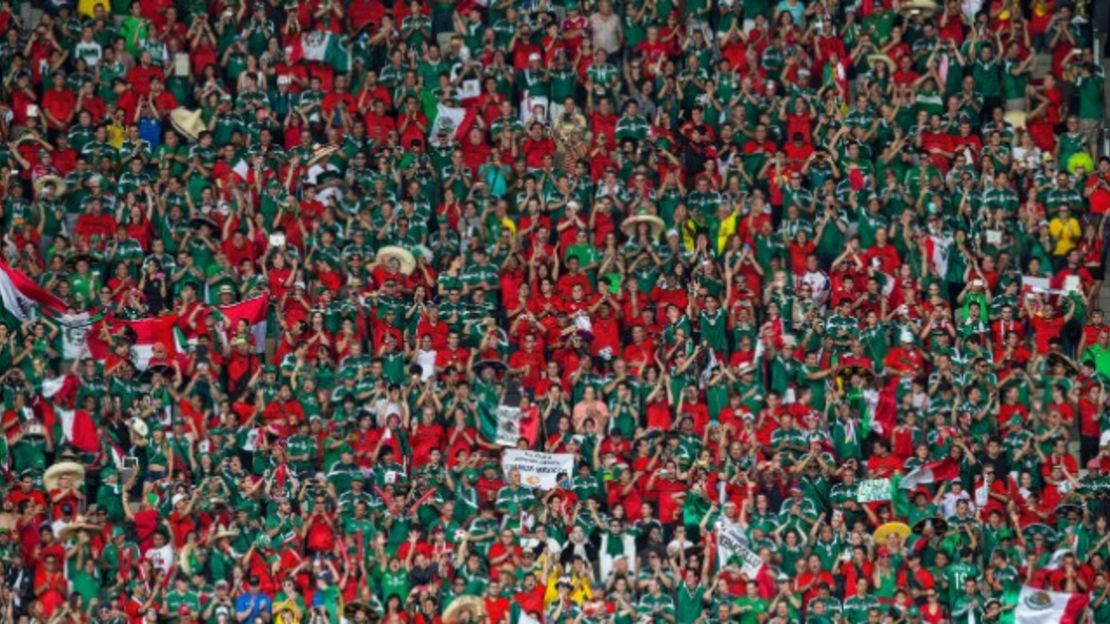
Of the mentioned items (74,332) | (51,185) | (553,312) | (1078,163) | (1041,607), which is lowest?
(1041,607)

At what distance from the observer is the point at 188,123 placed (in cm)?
4666

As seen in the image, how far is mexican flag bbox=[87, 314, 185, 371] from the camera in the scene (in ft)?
143

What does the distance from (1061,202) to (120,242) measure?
40.8 ft

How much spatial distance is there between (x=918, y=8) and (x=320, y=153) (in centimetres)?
883

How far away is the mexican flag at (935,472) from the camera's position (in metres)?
42.4

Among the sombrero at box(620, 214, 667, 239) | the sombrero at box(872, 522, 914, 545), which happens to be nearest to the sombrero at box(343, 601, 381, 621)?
the sombrero at box(872, 522, 914, 545)

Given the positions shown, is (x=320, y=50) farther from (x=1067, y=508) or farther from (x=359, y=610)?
(x=1067, y=508)

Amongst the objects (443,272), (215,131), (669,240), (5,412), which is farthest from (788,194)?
(5,412)

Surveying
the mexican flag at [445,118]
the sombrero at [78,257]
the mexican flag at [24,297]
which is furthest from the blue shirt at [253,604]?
the mexican flag at [445,118]

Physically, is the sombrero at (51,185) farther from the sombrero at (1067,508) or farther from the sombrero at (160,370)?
the sombrero at (1067,508)

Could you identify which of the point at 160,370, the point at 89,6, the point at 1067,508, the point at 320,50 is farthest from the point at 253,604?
the point at 89,6

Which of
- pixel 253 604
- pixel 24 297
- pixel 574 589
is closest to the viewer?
pixel 253 604

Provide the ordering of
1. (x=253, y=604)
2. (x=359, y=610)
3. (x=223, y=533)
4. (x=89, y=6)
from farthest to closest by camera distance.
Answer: (x=89, y=6)
(x=223, y=533)
(x=253, y=604)
(x=359, y=610)

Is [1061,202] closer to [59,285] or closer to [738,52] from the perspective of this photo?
[738,52]
